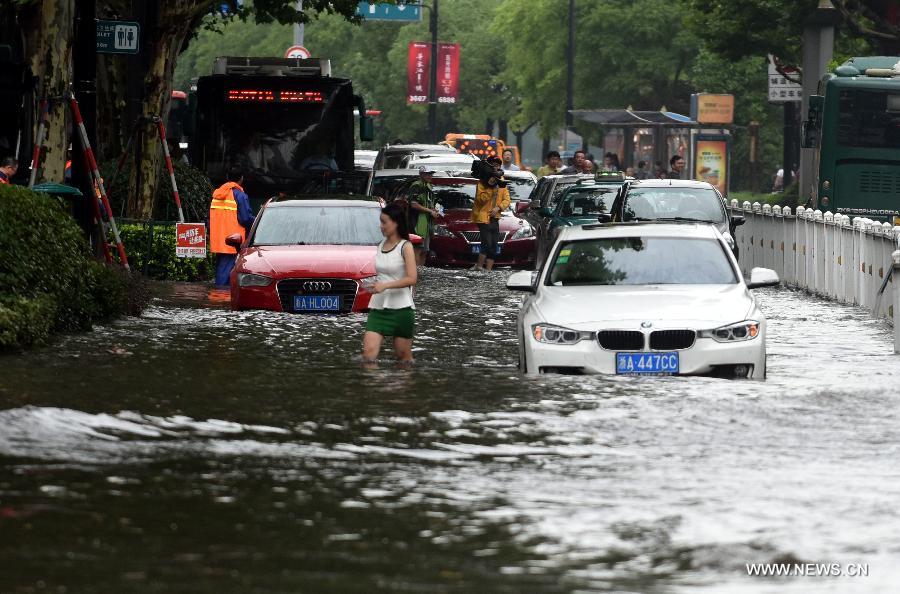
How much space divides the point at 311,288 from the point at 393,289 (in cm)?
504

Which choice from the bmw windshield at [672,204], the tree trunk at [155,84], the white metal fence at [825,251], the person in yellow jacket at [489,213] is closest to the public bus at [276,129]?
the person in yellow jacket at [489,213]

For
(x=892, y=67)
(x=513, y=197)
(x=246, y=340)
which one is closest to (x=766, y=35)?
(x=892, y=67)

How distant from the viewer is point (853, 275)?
2364 cm

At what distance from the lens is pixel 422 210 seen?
1177 inches

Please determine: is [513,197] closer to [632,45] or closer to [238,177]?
[238,177]

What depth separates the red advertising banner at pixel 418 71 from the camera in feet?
251

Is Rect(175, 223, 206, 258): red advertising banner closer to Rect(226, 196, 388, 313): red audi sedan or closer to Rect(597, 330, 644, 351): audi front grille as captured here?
Rect(226, 196, 388, 313): red audi sedan

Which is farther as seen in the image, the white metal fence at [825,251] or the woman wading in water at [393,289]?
the white metal fence at [825,251]

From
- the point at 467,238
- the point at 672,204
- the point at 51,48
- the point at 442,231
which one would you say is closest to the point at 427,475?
the point at 51,48

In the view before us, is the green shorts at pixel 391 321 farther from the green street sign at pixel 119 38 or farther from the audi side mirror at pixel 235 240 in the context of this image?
the green street sign at pixel 119 38

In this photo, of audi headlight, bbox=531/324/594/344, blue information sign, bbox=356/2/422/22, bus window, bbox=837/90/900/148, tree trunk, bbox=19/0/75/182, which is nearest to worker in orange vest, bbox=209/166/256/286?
tree trunk, bbox=19/0/75/182

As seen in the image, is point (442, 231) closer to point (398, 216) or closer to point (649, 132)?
point (398, 216)

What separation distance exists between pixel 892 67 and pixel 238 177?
53.7 ft

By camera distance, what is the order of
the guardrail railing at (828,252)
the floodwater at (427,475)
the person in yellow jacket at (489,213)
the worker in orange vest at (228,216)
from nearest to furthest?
1. the floodwater at (427,475)
2. the guardrail railing at (828,252)
3. the worker in orange vest at (228,216)
4. the person in yellow jacket at (489,213)
